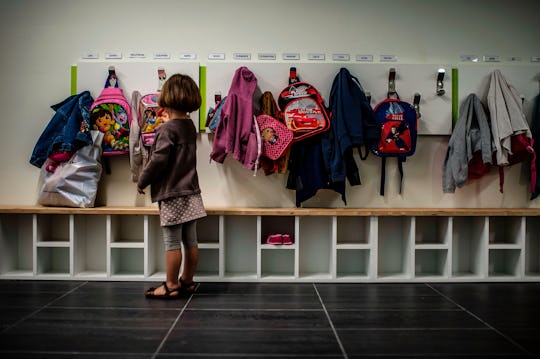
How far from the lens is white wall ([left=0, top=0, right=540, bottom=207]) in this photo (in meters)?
3.05

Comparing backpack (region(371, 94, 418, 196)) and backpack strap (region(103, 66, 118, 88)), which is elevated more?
backpack strap (region(103, 66, 118, 88))

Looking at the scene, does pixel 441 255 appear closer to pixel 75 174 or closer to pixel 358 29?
pixel 358 29

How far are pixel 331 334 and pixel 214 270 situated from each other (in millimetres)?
1397

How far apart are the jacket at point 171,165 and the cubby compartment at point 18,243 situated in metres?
1.47

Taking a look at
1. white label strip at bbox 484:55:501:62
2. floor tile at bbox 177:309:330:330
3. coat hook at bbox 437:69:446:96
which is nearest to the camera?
floor tile at bbox 177:309:330:330

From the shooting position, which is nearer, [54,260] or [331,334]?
[331,334]

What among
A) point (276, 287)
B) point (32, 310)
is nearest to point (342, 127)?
point (276, 287)

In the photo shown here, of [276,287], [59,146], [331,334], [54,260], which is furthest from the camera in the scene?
[54,260]

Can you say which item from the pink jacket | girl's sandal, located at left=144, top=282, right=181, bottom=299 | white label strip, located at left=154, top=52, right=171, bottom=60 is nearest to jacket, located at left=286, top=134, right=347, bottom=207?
the pink jacket

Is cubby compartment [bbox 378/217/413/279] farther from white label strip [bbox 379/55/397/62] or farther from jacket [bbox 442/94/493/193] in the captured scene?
white label strip [bbox 379/55/397/62]

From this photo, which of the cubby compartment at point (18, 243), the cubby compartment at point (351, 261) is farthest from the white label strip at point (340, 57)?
the cubby compartment at point (18, 243)

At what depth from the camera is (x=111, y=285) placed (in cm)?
266

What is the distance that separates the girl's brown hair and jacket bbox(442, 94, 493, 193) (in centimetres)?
200

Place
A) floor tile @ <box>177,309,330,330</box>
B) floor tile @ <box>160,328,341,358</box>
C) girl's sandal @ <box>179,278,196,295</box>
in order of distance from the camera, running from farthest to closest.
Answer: girl's sandal @ <box>179,278,196,295</box>
floor tile @ <box>177,309,330,330</box>
floor tile @ <box>160,328,341,358</box>
